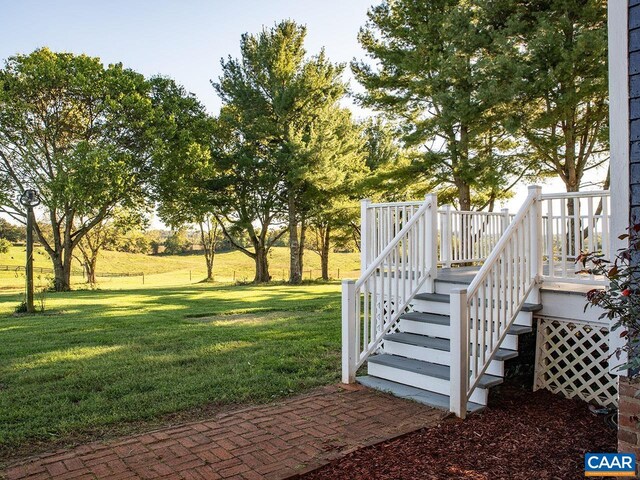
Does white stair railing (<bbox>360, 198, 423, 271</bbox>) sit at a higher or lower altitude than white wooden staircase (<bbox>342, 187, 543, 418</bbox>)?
higher

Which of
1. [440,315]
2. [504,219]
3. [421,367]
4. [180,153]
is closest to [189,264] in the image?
[180,153]

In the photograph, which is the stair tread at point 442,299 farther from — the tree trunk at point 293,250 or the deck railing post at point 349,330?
the tree trunk at point 293,250

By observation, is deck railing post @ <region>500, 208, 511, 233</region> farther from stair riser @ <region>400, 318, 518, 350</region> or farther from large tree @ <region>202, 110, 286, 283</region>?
large tree @ <region>202, 110, 286, 283</region>

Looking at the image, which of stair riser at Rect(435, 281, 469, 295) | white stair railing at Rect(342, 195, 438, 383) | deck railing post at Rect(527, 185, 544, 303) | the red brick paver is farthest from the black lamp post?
deck railing post at Rect(527, 185, 544, 303)

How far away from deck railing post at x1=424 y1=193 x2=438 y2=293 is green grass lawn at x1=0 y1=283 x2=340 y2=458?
1.42m

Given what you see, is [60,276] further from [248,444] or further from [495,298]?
[495,298]

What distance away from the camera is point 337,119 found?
20359mm

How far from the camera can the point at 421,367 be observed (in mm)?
4387

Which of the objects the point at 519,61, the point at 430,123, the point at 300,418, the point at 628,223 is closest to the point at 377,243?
the point at 300,418

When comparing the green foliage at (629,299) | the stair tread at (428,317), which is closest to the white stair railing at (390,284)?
the stair tread at (428,317)

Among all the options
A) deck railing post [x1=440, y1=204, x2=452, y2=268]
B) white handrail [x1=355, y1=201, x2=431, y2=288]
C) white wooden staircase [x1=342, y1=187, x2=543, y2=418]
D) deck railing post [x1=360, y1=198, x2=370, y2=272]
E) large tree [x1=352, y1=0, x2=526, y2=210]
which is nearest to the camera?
white wooden staircase [x1=342, y1=187, x2=543, y2=418]

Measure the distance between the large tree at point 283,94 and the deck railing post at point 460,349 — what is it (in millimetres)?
15771

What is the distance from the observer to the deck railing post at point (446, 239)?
6.41 m

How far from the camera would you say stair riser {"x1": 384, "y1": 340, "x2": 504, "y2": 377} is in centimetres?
418
